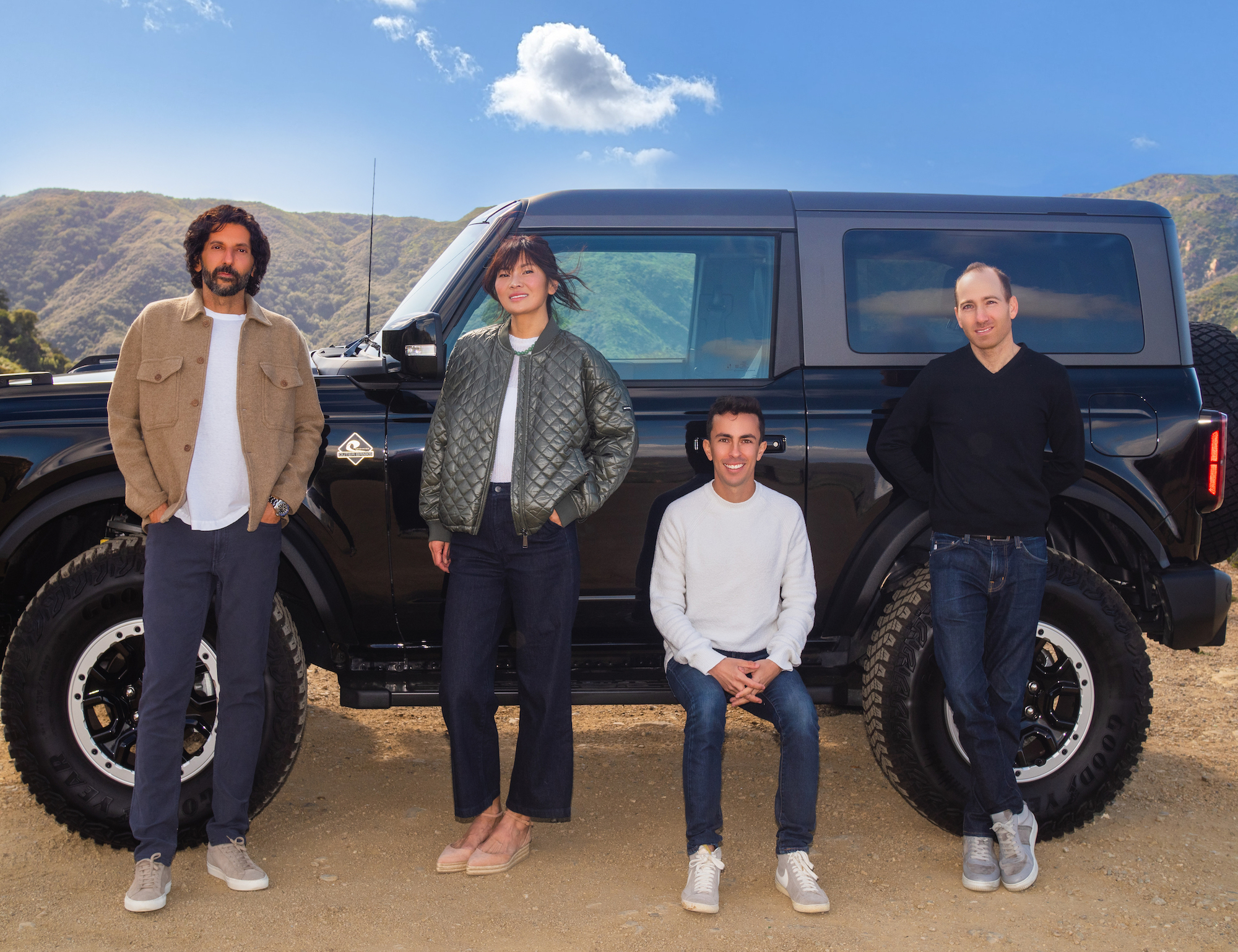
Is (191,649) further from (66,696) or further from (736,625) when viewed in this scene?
(736,625)

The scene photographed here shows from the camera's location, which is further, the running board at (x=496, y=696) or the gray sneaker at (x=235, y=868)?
the running board at (x=496, y=696)

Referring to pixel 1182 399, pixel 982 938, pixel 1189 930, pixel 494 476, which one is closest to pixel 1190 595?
pixel 1182 399

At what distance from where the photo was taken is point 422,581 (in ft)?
10.8

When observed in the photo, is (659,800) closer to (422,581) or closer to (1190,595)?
(422,581)

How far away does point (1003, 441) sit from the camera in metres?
3.03

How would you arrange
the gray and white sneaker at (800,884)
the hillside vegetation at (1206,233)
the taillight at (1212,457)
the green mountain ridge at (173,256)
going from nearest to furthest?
the gray and white sneaker at (800,884) → the taillight at (1212,457) → the green mountain ridge at (173,256) → the hillside vegetation at (1206,233)

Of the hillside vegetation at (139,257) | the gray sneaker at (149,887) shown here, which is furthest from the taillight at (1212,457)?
the hillside vegetation at (139,257)

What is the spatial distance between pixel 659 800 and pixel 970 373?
6.52 feet

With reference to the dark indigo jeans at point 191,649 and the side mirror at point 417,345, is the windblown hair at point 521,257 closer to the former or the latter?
the side mirror at point 417,345

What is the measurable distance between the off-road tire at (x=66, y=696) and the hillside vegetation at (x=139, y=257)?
160ft

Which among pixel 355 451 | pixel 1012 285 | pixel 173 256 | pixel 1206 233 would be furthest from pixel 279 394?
pixel 1206 233

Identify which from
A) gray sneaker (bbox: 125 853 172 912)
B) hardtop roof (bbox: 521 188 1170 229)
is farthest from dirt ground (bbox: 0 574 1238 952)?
hardtop roof (bbox: 521 188 1170 229)

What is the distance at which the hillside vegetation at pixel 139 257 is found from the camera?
64.3 metres

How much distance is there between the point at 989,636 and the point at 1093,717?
0.57 metres
